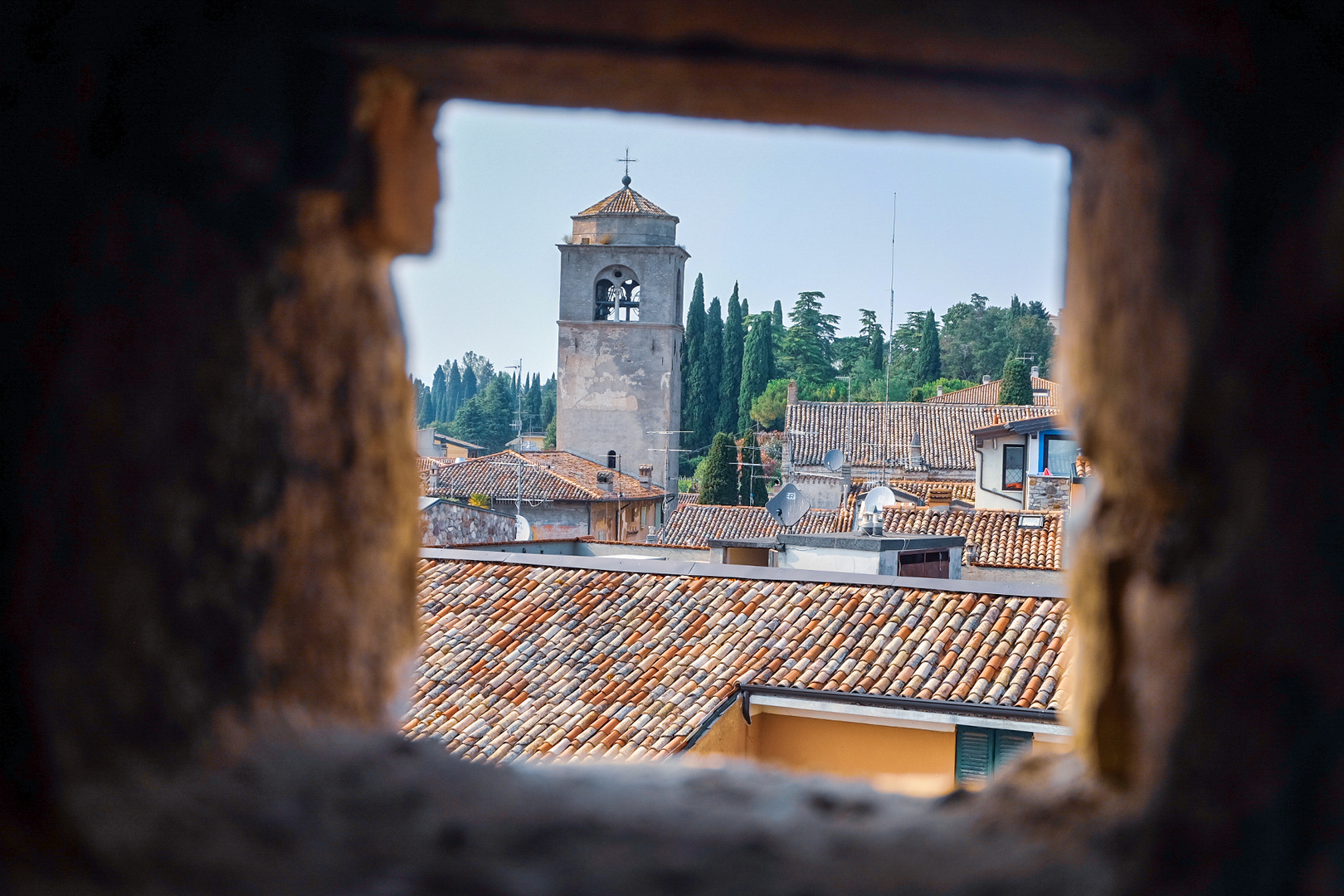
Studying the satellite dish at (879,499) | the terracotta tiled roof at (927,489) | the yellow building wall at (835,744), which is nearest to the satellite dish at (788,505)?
the terracotta tiled roof at (927,489)

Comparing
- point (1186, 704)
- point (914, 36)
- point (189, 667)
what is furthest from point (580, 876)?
point (914, 36)

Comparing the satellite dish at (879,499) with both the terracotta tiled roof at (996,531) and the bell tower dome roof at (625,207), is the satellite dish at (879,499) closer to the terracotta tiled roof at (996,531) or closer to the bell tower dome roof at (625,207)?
the terracotta tiled roof at (996,531)

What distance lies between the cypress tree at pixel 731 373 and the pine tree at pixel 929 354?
9305mm

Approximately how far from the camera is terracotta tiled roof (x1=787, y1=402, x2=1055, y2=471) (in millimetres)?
27578

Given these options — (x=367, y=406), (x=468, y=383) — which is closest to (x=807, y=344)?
(x=468, y=383)

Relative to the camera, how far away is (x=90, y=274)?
818mm

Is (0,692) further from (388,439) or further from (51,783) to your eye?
(388,439)

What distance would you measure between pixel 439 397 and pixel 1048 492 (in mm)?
62545

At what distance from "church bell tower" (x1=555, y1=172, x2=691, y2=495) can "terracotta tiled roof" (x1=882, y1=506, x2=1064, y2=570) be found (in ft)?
60.7

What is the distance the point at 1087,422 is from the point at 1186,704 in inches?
11.8

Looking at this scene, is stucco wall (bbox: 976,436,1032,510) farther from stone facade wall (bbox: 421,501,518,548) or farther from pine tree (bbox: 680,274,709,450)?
pine tree (bbox: 680,274,709,450)

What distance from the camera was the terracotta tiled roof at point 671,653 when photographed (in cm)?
680

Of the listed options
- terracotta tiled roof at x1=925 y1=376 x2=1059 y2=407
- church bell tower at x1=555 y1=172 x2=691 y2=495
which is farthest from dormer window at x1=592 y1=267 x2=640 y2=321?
terracotta tiled roof at x1=925 y1=376 x2=1059 y2=407

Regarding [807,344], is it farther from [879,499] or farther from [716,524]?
[879,499]
